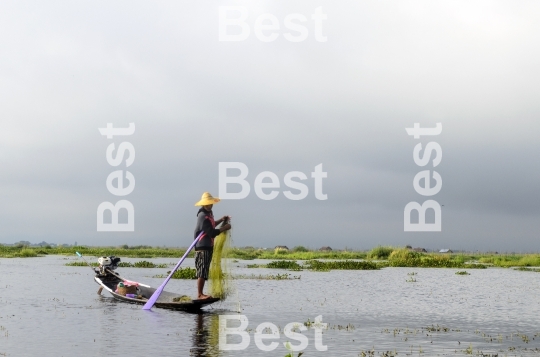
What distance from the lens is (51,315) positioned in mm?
19766

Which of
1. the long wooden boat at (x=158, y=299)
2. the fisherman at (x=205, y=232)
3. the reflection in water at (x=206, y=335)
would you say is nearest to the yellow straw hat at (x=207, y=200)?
the fisherman at (x=205, y=232)

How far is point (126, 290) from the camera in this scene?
23406 millimetres

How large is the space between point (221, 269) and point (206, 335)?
173 inches

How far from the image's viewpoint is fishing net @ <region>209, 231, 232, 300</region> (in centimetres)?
2023

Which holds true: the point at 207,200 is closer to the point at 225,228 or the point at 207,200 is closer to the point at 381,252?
the point at 225,228

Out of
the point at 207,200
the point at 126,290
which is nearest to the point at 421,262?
the point at 126,290

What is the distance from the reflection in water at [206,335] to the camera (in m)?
13.9

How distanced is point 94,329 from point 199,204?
16.4 feet

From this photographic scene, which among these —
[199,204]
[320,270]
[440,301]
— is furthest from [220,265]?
[320,270]

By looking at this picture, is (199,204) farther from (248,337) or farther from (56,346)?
(56,346)

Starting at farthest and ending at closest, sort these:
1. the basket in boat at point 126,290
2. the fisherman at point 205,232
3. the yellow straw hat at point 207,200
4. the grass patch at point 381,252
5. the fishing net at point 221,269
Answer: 1. the grass patch at point 381,252
2. the basket in boat at point 126,290
3. the fishing net at point 221,269
4. the fisherman at point 205,232
5. the yellow straw hat at point 207,200

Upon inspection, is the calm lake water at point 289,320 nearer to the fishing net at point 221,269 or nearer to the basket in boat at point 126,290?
the basket in boat at point 126,290

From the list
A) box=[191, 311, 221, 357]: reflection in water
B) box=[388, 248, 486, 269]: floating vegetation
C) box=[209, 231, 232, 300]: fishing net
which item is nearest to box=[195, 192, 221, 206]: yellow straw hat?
box=[209, 231, 232, 300]: fishing net

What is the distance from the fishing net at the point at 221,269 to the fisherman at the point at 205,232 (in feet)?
0.81
